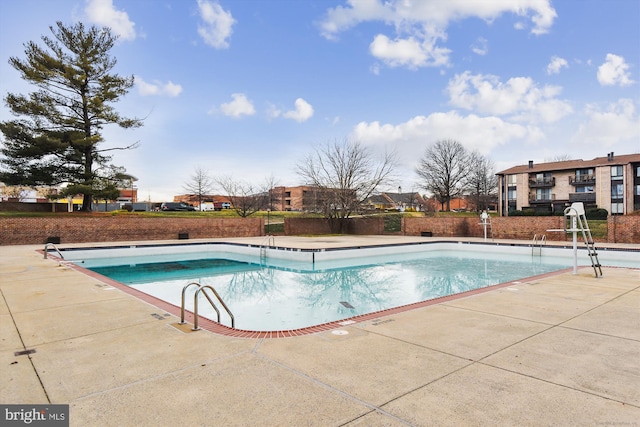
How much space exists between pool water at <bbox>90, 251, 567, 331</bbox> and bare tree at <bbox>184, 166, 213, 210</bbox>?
25417 millimetres

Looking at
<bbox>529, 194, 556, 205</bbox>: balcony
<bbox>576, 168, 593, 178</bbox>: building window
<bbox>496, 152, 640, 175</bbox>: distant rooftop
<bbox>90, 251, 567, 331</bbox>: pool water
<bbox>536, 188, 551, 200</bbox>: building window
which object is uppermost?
<bbox>496, 152, 640, 175</bbox>: distant rooftop

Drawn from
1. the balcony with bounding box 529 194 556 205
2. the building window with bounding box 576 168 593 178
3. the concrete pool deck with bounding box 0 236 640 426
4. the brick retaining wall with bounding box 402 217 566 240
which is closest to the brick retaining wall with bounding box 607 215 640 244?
the brick retaining wall with bounding box 402 217 566 240

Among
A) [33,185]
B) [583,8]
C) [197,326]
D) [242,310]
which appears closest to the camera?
[197,326]

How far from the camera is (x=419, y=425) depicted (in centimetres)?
249

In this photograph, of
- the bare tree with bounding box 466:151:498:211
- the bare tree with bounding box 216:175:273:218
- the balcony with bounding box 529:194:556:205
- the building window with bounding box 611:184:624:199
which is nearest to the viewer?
the bare tree with bounding box 216:175:273:218

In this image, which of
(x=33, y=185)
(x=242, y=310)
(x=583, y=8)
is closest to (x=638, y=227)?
(x=583, y=8)

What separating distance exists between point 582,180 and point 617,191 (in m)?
3.81

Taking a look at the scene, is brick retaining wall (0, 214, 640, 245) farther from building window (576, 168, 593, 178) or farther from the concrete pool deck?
building window (576, 168, 593, 178)

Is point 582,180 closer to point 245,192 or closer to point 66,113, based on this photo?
point 245,192

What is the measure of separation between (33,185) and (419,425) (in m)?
26.0

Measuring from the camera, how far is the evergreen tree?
68.5 feet

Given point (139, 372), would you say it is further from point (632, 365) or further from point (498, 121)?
point (498, 121)

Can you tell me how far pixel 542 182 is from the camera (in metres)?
46.4

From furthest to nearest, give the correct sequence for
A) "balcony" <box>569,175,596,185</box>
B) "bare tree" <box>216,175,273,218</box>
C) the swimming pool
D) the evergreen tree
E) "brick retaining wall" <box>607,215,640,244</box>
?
"balcony" <box>569,175,596,185</box> < "bare tree" <box>216,175,273,218</box> < the evergreen tree < "brick retaining wall" <box>607,215,640,244</box> < the swimming pool
